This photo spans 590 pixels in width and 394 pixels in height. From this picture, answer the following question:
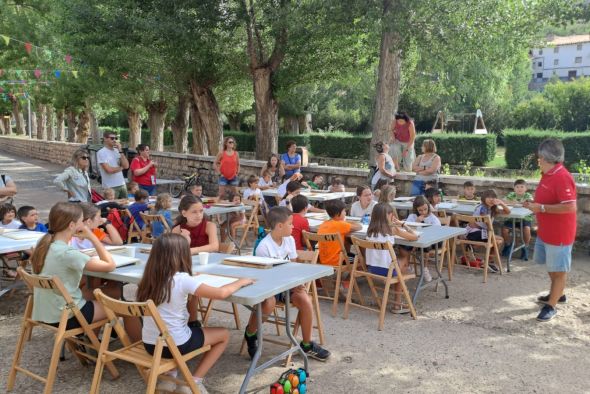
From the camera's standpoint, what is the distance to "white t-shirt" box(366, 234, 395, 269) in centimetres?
522

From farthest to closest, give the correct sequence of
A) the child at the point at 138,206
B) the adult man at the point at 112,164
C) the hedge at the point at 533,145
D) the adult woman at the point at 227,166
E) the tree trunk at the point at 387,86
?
the hedge at the point at 533,145 → the tree trunk at the point at 387,86 → the adult woman at the point at 227,166 → the adult man at the point at 112,164 → the child at the point at 138,206

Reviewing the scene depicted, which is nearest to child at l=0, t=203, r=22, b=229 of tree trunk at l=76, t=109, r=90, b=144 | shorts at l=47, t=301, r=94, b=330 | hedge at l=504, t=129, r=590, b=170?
shorts at l=47, t=301, r=94, b=330

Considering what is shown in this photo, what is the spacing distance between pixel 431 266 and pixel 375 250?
217 cm

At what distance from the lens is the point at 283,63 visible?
12969mm

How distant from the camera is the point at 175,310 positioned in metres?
3.26

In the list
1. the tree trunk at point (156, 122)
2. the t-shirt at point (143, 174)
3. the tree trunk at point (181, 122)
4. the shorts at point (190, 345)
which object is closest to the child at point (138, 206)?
the t-shirt at point (143, 174)

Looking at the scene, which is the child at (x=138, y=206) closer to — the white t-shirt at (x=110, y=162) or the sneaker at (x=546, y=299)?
the white t-shirt at (x=110, y=162)

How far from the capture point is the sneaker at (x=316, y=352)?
13.8ft

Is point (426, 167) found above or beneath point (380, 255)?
above

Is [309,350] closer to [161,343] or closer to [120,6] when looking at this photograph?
[161,343]

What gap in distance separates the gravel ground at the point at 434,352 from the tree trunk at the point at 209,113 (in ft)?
30.2

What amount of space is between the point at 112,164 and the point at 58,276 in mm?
4982

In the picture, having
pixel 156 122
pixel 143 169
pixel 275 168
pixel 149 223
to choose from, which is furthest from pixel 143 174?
pixel 156 122

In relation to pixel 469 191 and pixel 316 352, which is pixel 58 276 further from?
pixel 469 191
